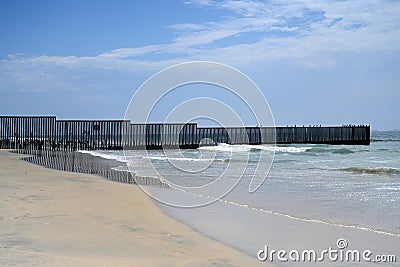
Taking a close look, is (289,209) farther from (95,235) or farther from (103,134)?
(103,134)

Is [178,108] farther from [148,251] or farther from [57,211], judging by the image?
[148,251]

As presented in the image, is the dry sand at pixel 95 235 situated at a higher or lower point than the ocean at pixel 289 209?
higher

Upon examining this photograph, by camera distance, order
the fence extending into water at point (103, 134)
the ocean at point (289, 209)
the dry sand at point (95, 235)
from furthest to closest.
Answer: the fence extending into water at point (103, 134) → the ocean at point (289, 209) → the dry sand at point (95, 235)

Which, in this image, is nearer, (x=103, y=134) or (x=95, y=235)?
(x=95, y=235)

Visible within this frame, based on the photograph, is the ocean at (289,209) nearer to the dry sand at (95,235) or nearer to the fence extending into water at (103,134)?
the dry sand at (95,235)

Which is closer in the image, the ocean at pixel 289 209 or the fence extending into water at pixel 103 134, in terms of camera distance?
the ocean at pixel 289 209

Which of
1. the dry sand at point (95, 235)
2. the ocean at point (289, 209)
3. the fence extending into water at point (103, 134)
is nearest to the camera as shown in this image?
the dry sand at point (95, 235)

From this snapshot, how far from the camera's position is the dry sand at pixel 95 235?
491 cm

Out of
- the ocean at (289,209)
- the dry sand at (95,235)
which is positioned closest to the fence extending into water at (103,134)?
the ocean at (289,209)

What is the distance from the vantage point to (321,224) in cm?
741

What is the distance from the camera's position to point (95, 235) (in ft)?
19.9

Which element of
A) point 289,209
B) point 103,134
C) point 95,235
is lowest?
point 289,209

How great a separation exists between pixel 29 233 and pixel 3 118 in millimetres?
31819

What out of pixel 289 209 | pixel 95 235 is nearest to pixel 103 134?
pixel 289 209
